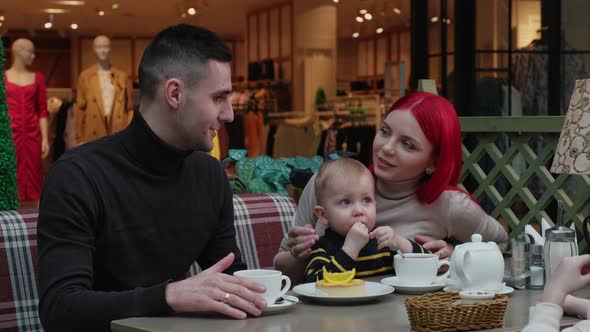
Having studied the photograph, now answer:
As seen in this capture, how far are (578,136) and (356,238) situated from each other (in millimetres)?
917

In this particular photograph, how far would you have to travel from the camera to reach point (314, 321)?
6.68 ft

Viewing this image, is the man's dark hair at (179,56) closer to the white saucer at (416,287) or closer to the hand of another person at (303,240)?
the hand of another person at (303,240)

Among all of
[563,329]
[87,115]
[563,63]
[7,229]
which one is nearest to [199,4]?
[87,115]

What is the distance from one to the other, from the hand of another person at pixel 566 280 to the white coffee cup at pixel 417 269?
411mm

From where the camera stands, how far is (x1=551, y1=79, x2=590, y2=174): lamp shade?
2971 millimetres

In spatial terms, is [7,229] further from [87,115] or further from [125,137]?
[87,115]

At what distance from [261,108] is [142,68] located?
12.6 metres

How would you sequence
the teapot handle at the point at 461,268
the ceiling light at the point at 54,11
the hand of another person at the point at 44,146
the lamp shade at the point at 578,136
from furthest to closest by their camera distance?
the ceiling light at the point at 54,11 → the hand of another person at the point at 44,146 → the lamp shade at the point at 578,136 → the teapot handle at the point at 461,268

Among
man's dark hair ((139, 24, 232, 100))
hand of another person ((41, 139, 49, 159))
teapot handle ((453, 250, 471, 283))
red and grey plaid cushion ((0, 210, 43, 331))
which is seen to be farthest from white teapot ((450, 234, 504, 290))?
hand of another person ((41, 139, 49, 159))

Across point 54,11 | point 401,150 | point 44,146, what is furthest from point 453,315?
point 54,11

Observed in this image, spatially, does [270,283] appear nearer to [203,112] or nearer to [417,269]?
[417,269]

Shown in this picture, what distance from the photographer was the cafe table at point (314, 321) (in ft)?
6.45

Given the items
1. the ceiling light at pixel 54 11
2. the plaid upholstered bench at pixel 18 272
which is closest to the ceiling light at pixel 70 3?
the ceiling light at pixel 54 11

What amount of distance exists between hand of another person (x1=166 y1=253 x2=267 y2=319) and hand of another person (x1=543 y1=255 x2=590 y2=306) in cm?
58
